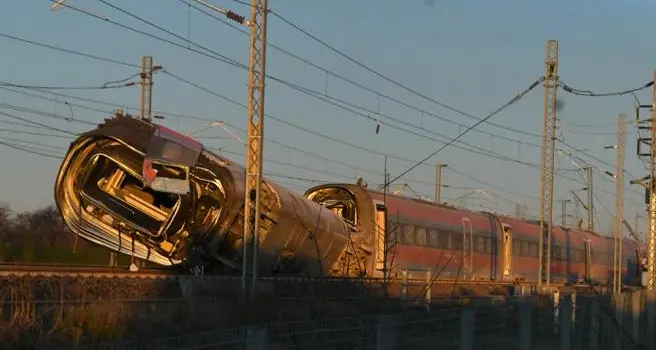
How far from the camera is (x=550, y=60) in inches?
1371

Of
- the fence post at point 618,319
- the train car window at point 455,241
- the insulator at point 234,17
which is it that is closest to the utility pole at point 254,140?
the insulator at point 234,17

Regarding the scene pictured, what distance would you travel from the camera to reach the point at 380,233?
26.7 metres

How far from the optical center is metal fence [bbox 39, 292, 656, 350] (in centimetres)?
770

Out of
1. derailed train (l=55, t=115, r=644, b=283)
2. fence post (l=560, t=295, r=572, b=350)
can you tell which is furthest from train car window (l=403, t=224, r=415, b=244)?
fence post (l=560, t=295, r=572, b=350)

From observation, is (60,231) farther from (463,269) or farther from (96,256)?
(463,269)

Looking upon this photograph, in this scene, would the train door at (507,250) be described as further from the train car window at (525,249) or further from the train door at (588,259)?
the train door at (588,259)

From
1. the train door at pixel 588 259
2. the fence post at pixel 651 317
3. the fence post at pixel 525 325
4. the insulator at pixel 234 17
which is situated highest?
the insulator at pixel 234 17

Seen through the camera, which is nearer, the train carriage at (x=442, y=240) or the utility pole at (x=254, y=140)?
the utility pole at (x=254, y=140)

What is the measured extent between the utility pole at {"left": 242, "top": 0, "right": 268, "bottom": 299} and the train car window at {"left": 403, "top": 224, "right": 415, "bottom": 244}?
37.8 feet

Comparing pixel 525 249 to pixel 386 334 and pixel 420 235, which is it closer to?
pixel 420 235

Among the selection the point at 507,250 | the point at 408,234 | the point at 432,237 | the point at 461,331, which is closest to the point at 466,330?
the point at 461,331

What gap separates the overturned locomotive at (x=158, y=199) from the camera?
17.8 metres

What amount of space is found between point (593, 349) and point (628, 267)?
38.8 meters

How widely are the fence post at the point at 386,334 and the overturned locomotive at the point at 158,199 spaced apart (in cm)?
819
